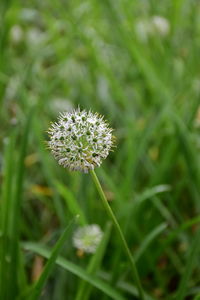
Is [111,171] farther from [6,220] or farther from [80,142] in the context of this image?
[80,142]

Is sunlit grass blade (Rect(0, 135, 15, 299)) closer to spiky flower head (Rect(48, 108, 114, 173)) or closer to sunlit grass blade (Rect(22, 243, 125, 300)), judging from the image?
sunlit grass blade (Rect(22, 243, 125, 300))

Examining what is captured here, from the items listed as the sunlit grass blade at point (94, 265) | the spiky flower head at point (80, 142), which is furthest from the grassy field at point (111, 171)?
the spiky flower head at point (80, 142)

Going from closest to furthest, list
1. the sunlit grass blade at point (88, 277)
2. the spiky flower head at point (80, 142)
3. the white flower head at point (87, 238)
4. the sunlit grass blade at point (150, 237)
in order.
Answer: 1. the spiky flower head at point (80, 142)
2. the sunlit grass blade at point (88, 277)
3. the sunlit grass blade at point (150, 237)
4. the white flower head at point (87, 238)

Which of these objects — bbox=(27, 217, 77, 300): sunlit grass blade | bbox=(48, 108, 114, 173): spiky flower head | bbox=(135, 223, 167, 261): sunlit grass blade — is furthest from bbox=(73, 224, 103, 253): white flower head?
bbox=(48, 108, 114, 173): spiky flower head

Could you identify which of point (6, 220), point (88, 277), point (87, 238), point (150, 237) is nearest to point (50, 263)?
point (88, 277)

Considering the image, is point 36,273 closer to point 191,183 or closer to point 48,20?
point 191,183

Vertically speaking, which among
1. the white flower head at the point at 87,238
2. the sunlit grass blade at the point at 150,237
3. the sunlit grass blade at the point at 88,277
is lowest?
the sunlit grass blade at the point at 88,277

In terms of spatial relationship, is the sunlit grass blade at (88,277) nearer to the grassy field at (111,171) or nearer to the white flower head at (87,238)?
the grassy field at (111,171)
